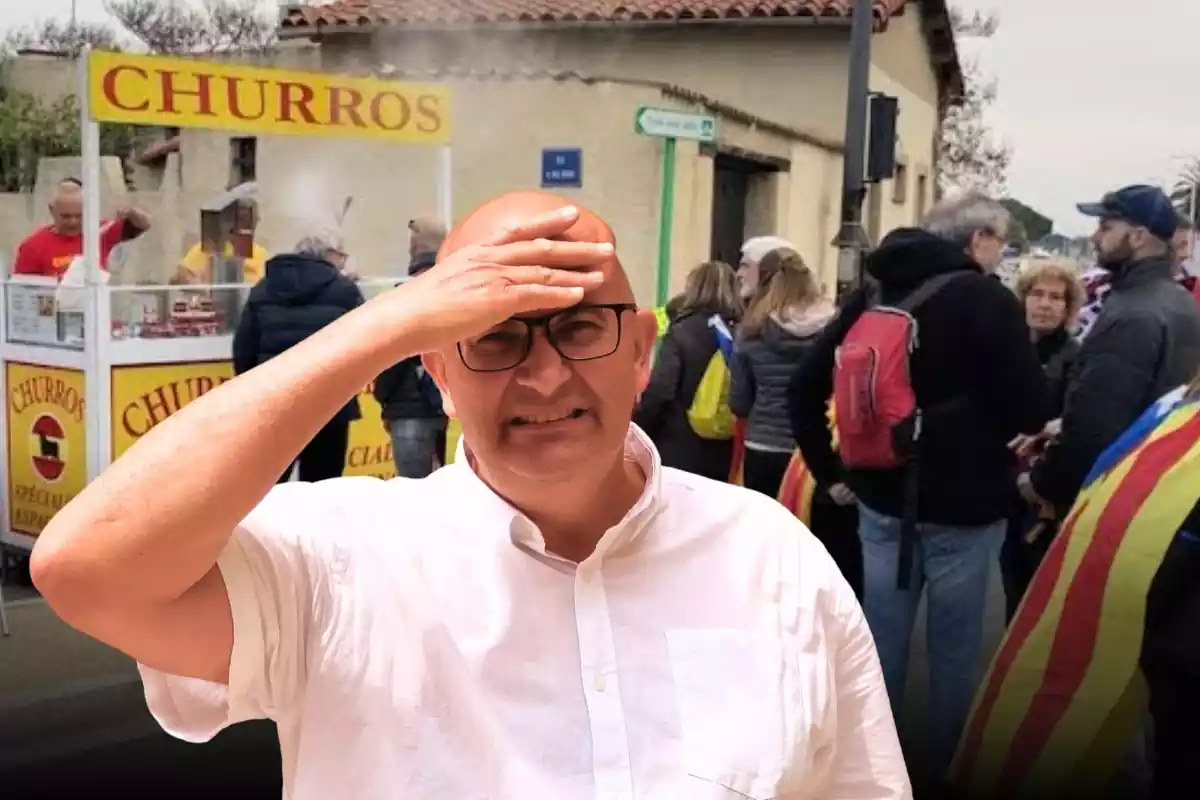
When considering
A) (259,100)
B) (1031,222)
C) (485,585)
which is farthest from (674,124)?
(485,585)

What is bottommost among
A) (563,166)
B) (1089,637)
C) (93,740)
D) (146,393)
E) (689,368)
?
(93,740)

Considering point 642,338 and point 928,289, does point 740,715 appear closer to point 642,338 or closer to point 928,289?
point 642,338

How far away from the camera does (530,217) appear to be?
109cm

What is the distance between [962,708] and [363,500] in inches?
95.4

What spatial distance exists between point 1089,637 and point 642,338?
1.78 metres

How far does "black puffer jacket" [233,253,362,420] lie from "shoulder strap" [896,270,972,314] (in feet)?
7.15

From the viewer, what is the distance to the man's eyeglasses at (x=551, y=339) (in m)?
1.11

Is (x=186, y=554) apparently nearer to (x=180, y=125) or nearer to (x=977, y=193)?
(x=977, y=193)

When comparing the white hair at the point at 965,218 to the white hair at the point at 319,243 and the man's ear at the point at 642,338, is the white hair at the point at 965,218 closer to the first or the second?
the man's ear at the point at 642,338

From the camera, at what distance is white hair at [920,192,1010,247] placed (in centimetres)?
313

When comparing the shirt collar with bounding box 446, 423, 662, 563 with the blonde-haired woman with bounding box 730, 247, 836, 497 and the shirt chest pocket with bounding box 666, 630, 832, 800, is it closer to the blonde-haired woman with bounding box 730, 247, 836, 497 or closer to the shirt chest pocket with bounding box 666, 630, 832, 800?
the shirt chest pocket with bounding box 666, 630, 832, 800

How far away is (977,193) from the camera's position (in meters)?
3.23

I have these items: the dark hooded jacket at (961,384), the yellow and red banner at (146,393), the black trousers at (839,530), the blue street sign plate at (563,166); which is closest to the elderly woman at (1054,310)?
the black trousers at (839,530)

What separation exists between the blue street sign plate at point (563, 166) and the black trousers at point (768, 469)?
5.61 ft
